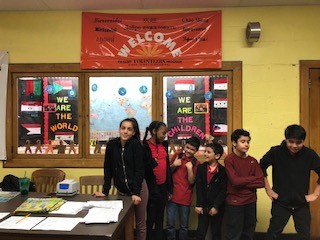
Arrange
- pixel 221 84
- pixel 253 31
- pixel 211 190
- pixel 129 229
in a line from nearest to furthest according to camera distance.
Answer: pixel 129 229 < pixel 211 190 < pixel 253 31 < pixel 221 84

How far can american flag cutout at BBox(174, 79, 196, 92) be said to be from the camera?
368 cm

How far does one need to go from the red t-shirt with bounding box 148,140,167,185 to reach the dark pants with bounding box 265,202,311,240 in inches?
42.2

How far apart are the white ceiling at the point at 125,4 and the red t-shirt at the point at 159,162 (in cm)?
161

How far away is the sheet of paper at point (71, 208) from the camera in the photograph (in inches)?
82.3

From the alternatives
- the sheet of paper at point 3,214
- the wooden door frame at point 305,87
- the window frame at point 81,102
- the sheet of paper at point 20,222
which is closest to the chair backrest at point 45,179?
the window frame at point 81,102

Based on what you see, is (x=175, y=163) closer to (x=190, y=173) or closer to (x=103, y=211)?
(x=190, y=173)

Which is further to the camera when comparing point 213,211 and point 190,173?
point 190,173

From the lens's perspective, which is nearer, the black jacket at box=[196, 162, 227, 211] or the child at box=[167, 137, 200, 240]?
the black jacket at box=[196, 162, 227, 211]

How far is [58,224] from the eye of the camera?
1.86 meters

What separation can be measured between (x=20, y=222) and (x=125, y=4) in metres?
2.58

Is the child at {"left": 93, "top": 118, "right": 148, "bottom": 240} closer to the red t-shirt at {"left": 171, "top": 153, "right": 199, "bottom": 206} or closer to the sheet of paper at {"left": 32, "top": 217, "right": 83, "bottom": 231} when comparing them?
the red t-shirt at {"left": 171, "top": 153, "right": 199, "bottom": 206}

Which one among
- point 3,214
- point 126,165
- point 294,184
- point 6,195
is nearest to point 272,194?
point 294,184

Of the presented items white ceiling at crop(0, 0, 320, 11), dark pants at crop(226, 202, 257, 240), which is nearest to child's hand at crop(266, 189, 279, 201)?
dark pants at crop(226, 202, 257, 240)

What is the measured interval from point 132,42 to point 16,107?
1.63 metres
